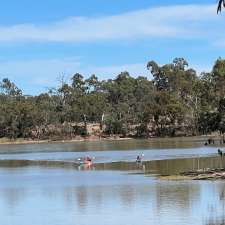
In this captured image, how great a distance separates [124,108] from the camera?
165m

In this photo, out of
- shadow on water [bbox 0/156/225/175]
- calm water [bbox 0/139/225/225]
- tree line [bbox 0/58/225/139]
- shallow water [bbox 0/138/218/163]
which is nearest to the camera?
calm water [bbox 0/139/225/225]

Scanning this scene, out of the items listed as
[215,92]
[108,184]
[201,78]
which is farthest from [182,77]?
[108,184]

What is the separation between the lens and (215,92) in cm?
14700

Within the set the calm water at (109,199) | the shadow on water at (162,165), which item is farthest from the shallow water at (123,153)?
the calm water at (109,199)

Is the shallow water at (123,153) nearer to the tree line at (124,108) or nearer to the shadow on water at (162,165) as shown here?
the shadow on water at (162,165)

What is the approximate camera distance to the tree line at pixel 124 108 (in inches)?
5915

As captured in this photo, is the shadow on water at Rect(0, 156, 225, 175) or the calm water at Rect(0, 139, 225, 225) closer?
the calm water at Rect(0, 139, 225, 225)

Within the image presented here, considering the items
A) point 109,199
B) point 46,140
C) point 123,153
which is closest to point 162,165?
point 109,199

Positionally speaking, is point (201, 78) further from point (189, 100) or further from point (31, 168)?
point (31, 168)

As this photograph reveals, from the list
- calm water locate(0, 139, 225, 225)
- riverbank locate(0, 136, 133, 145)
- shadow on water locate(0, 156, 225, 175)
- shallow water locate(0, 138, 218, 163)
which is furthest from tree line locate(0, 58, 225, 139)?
calm water locate(0, 139, 225, 225)

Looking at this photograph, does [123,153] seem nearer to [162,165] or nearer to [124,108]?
[162,165]

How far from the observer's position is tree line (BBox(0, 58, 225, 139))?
15025cm

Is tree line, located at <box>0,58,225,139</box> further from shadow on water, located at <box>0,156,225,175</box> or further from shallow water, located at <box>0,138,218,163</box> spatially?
shadow on water, located at <box>0,156,225,175</box>

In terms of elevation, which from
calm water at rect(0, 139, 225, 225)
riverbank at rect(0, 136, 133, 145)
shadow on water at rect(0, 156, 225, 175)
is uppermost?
riverbank at rect(0, 136, 133, 145)
